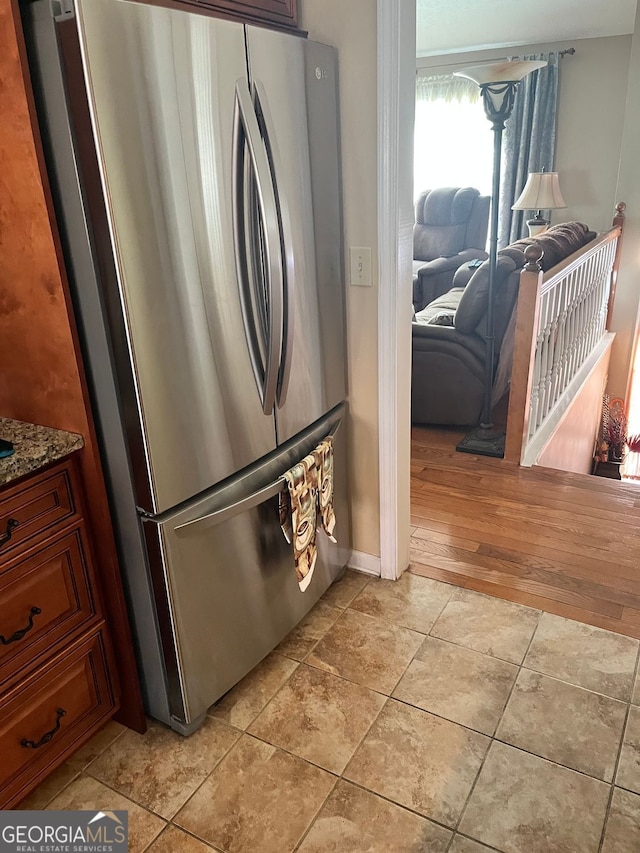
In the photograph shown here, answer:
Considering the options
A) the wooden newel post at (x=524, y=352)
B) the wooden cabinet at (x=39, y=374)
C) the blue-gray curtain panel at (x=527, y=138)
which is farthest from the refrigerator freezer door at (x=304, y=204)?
the blue-gray curtain panel at (x=527, y=138)

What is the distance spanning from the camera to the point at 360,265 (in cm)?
206

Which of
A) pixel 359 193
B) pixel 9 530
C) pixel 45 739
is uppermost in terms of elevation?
pixel 359 193

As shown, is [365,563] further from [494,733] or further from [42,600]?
[42,600]

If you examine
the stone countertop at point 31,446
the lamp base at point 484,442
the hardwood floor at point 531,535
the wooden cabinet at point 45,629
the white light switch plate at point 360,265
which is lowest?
the hardwood floor at point 531,535

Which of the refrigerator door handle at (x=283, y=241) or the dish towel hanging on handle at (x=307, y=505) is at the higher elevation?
the refrigerator door handle at (x=283, y=241)

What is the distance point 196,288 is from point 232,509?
58 cm

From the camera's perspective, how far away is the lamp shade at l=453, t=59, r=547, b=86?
10.1 ft

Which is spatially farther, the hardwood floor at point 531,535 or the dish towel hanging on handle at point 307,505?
the hardwood floor at point 531,535

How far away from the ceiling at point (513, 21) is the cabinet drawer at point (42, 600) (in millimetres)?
4660

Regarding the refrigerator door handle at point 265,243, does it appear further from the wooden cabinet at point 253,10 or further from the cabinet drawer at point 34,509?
the cabinet drawer at point 34,509

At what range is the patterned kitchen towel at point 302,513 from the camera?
1878 millimetres

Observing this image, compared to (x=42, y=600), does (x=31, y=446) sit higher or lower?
higher

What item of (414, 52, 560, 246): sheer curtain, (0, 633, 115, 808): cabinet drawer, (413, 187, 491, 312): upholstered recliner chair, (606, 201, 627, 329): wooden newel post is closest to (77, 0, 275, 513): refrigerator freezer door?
(0, 633, 115, 808): cabinet drawer

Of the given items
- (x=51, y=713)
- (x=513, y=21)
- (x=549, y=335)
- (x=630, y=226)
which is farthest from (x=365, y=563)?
(x=513, y=21)
